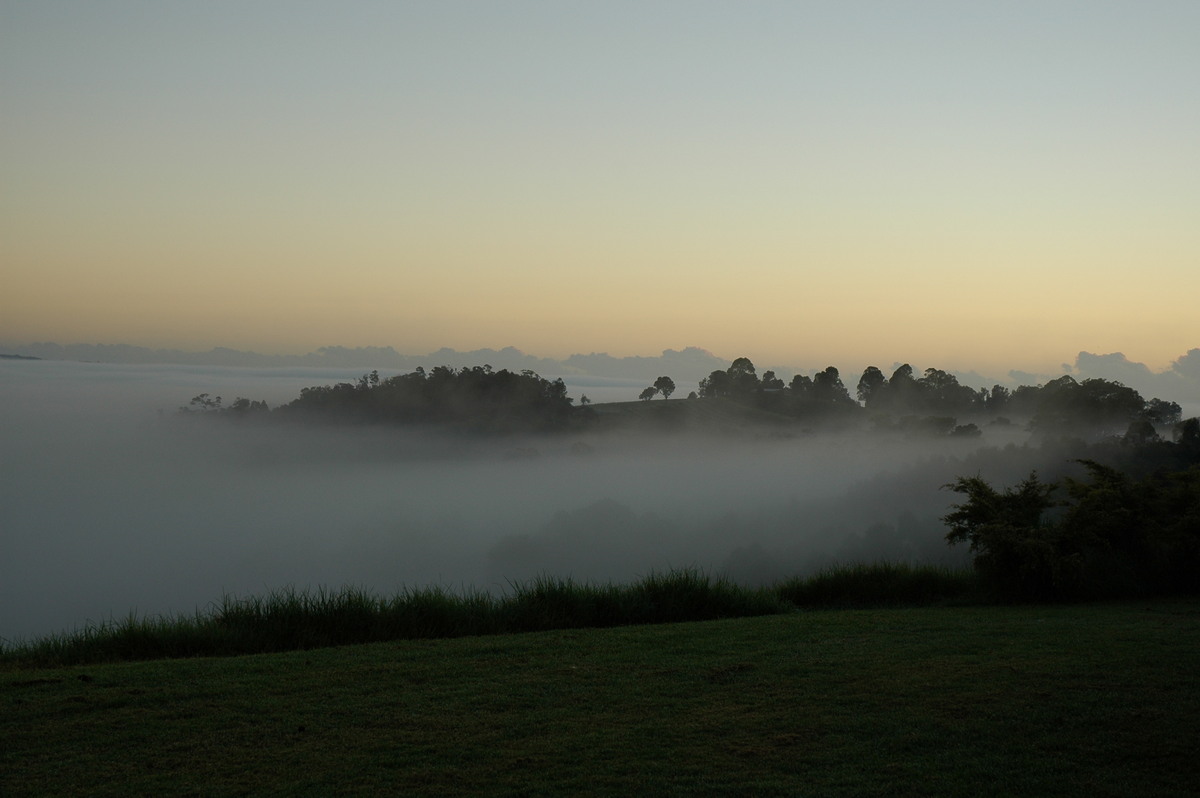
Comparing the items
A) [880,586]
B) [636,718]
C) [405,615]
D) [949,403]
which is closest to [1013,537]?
[880,586]

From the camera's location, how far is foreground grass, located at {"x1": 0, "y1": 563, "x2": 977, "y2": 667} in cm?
848

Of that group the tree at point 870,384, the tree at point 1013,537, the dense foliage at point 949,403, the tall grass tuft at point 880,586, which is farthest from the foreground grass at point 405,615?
the tree at point 870,384

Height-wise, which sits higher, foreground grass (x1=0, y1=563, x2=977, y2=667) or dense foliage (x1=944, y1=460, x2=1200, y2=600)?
dense foliage (x1=944, y1=460, x2=1200, y2=600)

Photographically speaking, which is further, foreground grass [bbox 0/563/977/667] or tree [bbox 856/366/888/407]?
tree [bbox 856/366/888/407]

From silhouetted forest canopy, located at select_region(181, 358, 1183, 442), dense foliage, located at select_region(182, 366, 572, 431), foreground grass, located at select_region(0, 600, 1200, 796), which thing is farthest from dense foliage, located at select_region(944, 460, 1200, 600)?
dense foliage, located at select_region(182, 366, 572, 431)

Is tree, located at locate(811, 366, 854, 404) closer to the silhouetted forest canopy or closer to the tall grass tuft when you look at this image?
the silhouetted forest canopy

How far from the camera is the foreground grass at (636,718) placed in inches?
183

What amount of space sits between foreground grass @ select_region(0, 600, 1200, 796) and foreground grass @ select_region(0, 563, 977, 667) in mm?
1144

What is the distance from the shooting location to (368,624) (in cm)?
932

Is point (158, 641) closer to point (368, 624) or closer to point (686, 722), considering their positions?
point (368, 624)

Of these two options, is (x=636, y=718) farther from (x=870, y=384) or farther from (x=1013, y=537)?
(x=870, y=384)

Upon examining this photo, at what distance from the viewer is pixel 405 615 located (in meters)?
9.57

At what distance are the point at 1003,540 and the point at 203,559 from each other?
59.1 m

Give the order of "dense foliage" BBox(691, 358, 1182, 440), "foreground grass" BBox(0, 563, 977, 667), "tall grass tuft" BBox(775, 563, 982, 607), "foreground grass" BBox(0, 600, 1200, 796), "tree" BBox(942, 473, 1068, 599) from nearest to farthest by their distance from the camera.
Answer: "foreground grass" BBox(0, 600, 1200, 796) < "foreground grass" BBox(0, 563, 977, 667) < "tree" BBox(942, 473, 1068, 599) < "tall grass tuft" BBox(775, 563, 982, 607) < "dense foliage" BBox(691, 358, 1182, 440)
